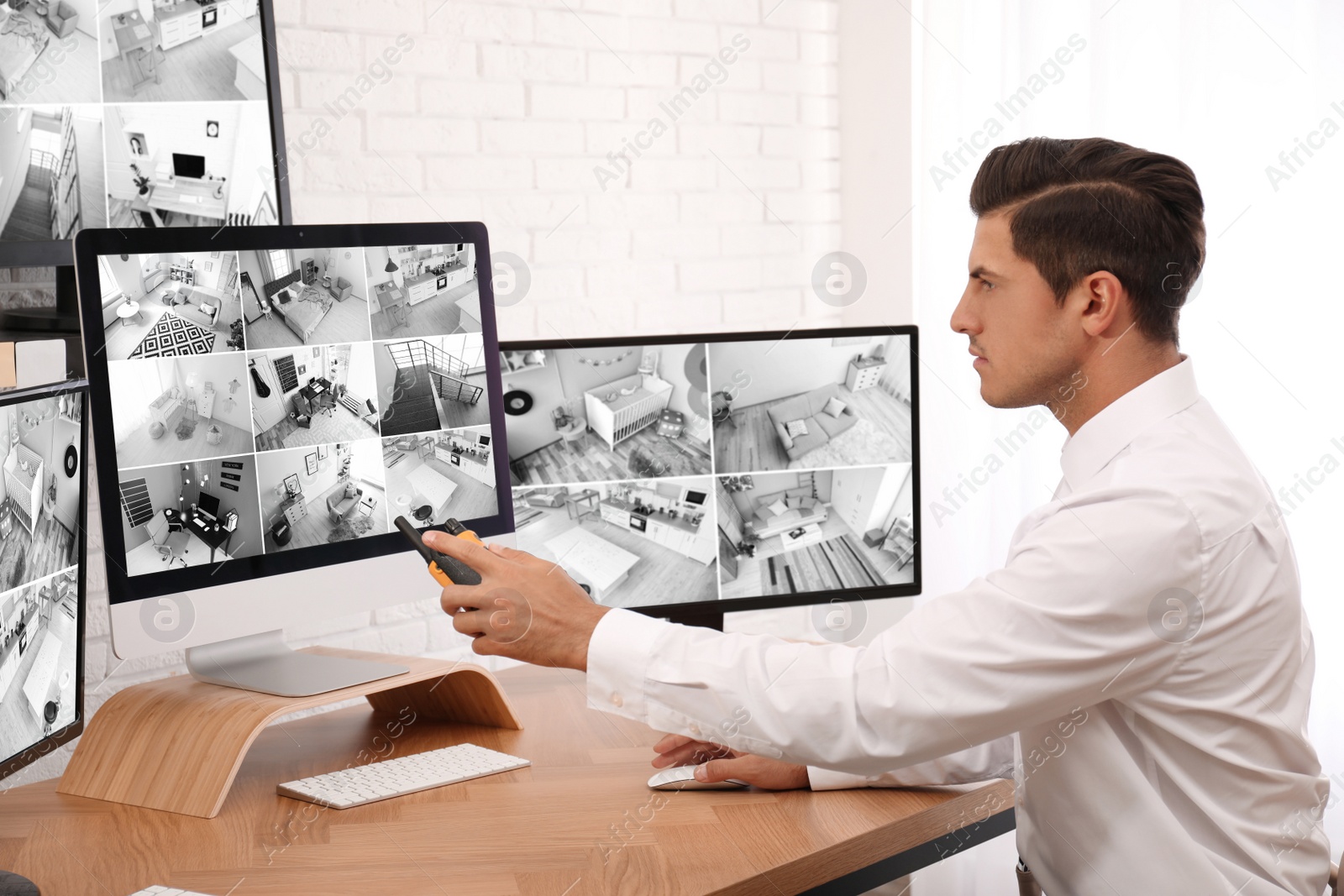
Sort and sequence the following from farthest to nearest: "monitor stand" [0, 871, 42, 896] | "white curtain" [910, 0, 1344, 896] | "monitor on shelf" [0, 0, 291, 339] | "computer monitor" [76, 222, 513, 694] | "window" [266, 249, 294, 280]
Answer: "white curtain" [910, 0, 1344, 896] → "monitor on shelf" [0, 0, 291, 339] → "window" [266, 249, 294, 280] → "computer monitor" [76, 222, 513, 694] → "monitor stand" [0, 871, 42, 896]

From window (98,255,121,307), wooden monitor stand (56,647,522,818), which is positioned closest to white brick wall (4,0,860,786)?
wooden monitor stand (56,647,522,818)

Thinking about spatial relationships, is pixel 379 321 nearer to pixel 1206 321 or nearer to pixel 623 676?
pixel 623 676

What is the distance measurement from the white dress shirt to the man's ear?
0.43 ft

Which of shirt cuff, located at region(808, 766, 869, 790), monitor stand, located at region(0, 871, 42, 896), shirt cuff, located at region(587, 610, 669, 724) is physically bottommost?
shirt cuff, located at region(808, 766, 869, 790)

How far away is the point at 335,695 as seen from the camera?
4.48ft

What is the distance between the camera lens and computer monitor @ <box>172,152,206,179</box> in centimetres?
176

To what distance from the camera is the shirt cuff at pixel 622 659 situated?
114 cm

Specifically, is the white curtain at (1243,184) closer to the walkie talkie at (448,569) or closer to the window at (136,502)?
the walkie talkie at (448,569)

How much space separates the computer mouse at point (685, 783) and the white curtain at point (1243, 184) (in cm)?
100

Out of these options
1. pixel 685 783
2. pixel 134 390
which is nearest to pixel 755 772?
pixel 685 783

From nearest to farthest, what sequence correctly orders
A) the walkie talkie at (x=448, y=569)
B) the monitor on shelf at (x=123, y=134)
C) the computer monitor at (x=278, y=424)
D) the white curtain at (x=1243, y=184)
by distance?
1. the walkie talkie at (x=448, y=569)
2. the computer monitor at (x=278, y=424)
3. the monitor on shelf at (x=123, y=134)
4. the white curtain at (x=1243, y=184)

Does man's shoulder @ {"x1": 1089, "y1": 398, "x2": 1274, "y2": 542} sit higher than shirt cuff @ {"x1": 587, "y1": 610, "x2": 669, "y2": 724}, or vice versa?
man's shoulder @ {"x1": 1089, "y1": 398, "x2": 1274, "y2": 542}

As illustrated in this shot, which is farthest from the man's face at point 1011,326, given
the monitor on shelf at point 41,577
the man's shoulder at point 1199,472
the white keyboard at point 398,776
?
the monitor on shelf at point 41,577

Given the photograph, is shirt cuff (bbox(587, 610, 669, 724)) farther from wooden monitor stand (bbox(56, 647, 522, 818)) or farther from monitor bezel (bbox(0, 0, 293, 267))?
monitor bezel (bbox(0, 0, 293, 267))
